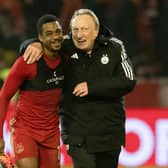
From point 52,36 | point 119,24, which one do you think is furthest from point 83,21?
point 119,24

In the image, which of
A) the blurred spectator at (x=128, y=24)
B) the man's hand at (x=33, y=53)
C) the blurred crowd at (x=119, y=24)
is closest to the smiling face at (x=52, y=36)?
the man's hand at (x=33, y=53)

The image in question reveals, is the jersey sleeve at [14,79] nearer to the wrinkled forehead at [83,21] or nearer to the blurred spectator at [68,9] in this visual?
the wrinkled forehead at [83,21]

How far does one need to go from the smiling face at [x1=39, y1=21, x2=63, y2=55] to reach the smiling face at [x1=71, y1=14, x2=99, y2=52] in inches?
4.9

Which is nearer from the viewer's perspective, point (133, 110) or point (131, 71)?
point (131, 71)

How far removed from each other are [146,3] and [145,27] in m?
0.43

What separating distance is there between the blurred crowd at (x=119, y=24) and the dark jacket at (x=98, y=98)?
14.0ft

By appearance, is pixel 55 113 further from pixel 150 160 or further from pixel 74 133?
pixel 150 160

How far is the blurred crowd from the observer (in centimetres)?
1044

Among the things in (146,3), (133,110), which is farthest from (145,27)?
(133,110)

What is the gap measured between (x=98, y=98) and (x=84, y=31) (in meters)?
0.57

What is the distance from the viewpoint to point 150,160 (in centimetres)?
909

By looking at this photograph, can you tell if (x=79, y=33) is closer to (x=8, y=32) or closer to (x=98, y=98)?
(x=98, y=98)

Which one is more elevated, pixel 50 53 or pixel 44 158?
pixel 50 53

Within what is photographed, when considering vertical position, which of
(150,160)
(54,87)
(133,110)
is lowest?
(150,160)
